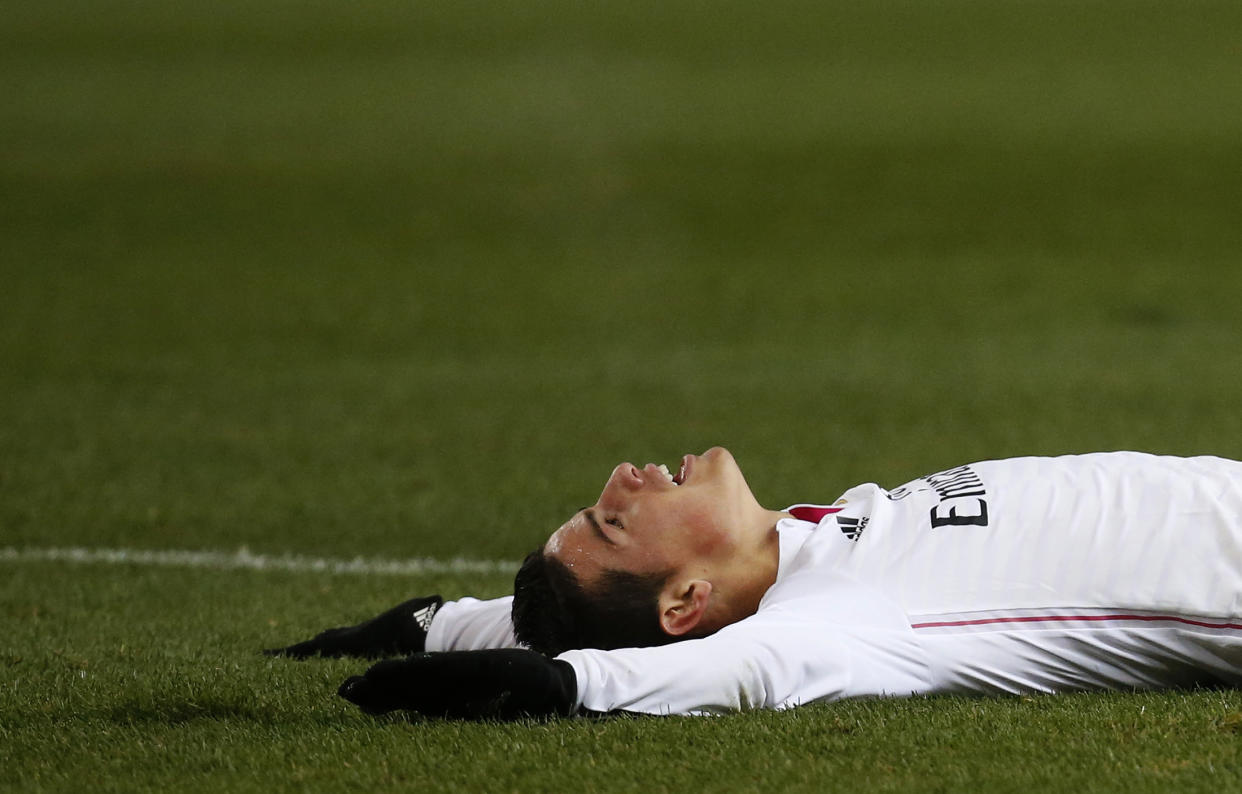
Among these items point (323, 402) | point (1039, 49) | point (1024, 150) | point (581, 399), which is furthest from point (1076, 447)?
point (1039, 49)

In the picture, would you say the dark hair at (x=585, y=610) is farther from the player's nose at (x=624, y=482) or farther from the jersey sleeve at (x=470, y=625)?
the jersey sleeve at (x=470, y=625)

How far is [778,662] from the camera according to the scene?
12.1ft

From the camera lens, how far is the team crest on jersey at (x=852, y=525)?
4.12 metres

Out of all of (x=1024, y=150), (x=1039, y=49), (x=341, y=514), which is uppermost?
(x=1039, y=49)

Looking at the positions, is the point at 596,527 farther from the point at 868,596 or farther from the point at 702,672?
the point at 868,596

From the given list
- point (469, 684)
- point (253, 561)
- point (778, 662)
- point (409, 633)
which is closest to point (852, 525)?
point (778, 662)

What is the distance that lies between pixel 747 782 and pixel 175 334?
35.1 ft

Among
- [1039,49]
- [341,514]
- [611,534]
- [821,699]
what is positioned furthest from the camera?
[1039,49]

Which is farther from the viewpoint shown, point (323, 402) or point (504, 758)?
point (323, 402)

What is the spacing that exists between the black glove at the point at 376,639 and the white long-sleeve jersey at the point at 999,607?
1250 millimetres

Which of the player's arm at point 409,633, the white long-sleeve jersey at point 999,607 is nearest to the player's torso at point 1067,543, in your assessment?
the white long-sleeve jersey at point 999,607

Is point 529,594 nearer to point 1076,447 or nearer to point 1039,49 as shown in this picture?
point 1076,447

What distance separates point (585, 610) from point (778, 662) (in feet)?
1.97

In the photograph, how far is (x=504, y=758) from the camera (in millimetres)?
3418
